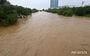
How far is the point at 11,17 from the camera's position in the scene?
29.4 feet

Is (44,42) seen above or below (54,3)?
below

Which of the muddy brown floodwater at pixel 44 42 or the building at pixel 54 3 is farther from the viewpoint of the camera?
the building at pixel 54 3

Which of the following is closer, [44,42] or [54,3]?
[44,42]

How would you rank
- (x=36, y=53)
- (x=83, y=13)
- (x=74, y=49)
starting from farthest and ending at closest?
(x=83, y=13), (x=74, y=49), (x=36, y=53)

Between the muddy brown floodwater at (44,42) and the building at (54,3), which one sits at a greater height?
the building at (54,3)

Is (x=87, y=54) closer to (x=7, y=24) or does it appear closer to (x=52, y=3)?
(x=7, y=24)

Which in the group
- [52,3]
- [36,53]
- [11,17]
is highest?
[52,3]

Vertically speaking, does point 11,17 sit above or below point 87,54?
above

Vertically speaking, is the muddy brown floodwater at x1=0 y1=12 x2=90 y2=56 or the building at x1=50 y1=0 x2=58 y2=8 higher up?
the building at x1=50 y1=0 x2=58 y2=8

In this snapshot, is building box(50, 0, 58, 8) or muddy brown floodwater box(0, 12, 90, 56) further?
building box(50, 0, 58, 8)

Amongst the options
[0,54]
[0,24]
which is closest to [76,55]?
[0,54]

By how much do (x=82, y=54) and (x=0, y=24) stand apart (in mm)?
8342

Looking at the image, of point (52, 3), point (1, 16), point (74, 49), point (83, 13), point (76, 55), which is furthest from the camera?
point (52, 3)

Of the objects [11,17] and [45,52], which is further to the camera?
[11,17]
